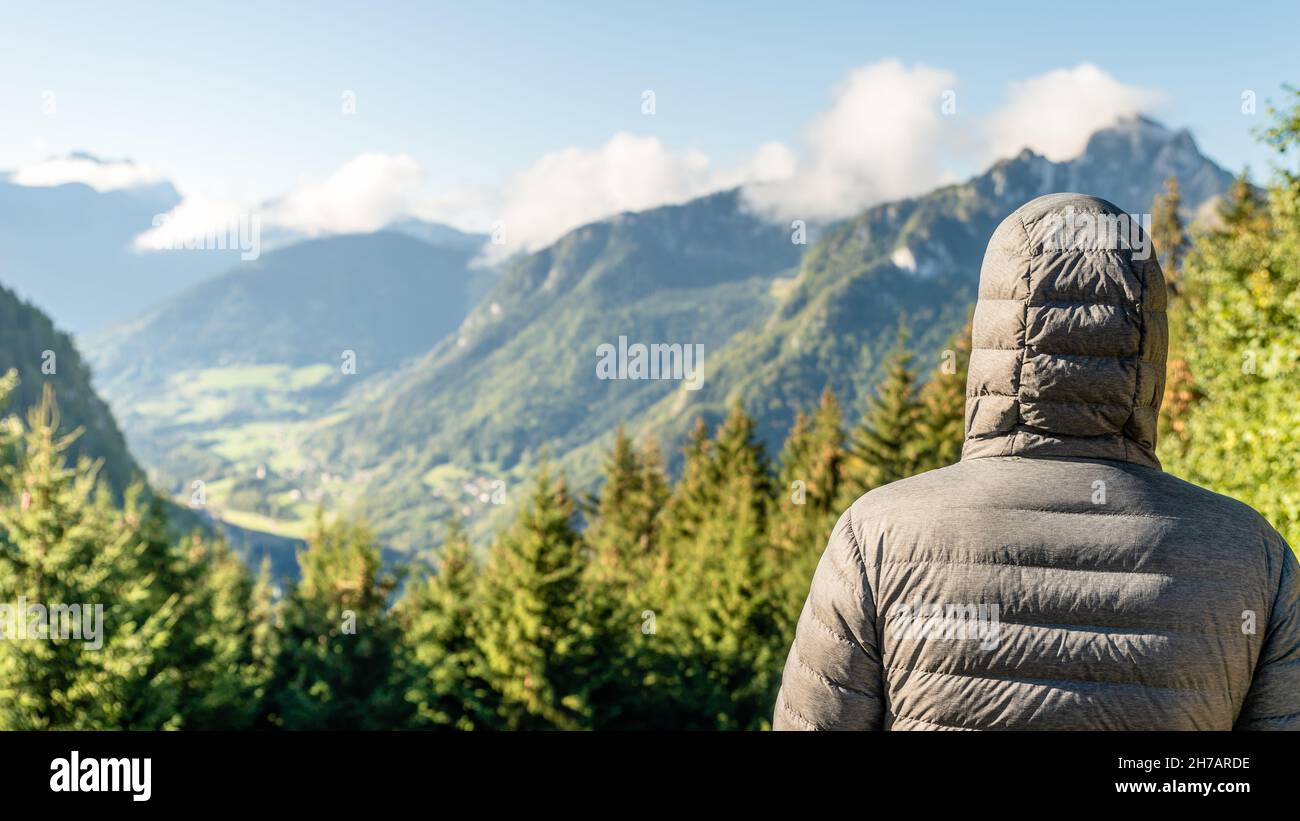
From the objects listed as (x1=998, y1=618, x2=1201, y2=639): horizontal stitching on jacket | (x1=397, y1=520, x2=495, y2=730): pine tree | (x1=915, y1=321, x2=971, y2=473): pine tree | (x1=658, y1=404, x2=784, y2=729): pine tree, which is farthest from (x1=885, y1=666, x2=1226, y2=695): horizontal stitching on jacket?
(x1=915, y1=321, x2=971, y2=473): pine tree

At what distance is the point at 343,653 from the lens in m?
29.1

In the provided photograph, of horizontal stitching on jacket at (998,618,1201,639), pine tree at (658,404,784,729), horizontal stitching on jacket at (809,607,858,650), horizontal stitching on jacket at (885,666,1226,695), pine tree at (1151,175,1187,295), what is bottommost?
pine tree at (658,404,784,729)

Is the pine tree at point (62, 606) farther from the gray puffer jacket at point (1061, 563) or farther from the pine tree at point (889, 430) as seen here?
the pine tree at point (889, 430)

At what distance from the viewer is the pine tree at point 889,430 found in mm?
37625

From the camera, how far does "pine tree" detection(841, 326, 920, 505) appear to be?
37625 millimetres

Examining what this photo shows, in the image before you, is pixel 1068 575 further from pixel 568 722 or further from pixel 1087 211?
pixel 568 722

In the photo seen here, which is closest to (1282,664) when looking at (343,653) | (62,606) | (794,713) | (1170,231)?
(794,713)

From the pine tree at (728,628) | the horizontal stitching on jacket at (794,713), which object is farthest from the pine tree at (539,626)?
the horizontal stitching on jacket at (794,713)

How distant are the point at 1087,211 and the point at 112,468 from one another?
222602mm

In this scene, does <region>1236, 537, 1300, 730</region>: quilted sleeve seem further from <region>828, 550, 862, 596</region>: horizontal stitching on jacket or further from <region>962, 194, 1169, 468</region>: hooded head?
<region>828, 550, 862, 596</region>: horizontal stitching on jacket

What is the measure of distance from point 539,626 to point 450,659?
3200 mm

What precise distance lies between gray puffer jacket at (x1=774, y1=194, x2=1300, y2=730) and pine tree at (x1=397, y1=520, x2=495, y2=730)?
81.6 ft

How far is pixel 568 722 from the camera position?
26.0m
